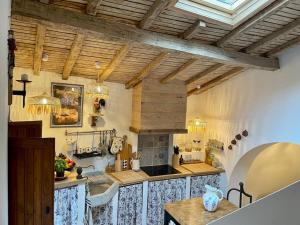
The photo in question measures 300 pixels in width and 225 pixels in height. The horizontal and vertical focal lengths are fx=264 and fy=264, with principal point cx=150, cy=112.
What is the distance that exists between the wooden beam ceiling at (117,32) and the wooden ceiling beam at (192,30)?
0.08 m

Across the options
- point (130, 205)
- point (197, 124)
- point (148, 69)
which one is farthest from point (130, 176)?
point (148, 69)

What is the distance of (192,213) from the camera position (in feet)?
10.8

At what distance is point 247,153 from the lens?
5.00m

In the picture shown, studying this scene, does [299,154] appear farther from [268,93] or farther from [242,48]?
[242,48]

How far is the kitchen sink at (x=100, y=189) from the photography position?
3.97 metres

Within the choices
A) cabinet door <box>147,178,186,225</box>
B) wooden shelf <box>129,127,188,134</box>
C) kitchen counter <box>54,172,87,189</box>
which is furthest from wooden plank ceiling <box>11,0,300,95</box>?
cabinet door <box>147,178,186,225</box>

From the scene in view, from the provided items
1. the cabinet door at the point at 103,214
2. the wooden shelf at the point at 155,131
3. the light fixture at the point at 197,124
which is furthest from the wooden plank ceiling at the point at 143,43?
the cabinet door at the point at 103,214

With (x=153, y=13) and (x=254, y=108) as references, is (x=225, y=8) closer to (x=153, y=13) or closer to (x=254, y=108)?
(x=153, y=13)

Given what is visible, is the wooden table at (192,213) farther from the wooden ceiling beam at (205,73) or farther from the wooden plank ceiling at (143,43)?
the wooden ceiling beam at (205,73)

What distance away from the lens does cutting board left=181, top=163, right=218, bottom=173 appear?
5.26m

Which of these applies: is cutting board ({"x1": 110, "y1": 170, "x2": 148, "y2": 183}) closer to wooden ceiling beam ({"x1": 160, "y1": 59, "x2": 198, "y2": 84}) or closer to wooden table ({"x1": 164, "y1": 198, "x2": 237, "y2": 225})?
wooden table ({"x1": 164, "y1": 198, "x2": 237, "y2": 225})

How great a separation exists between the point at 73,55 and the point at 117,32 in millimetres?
960

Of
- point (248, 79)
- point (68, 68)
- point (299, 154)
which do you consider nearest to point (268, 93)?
point (248, 79)

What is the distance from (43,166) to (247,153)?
13.1 ft
